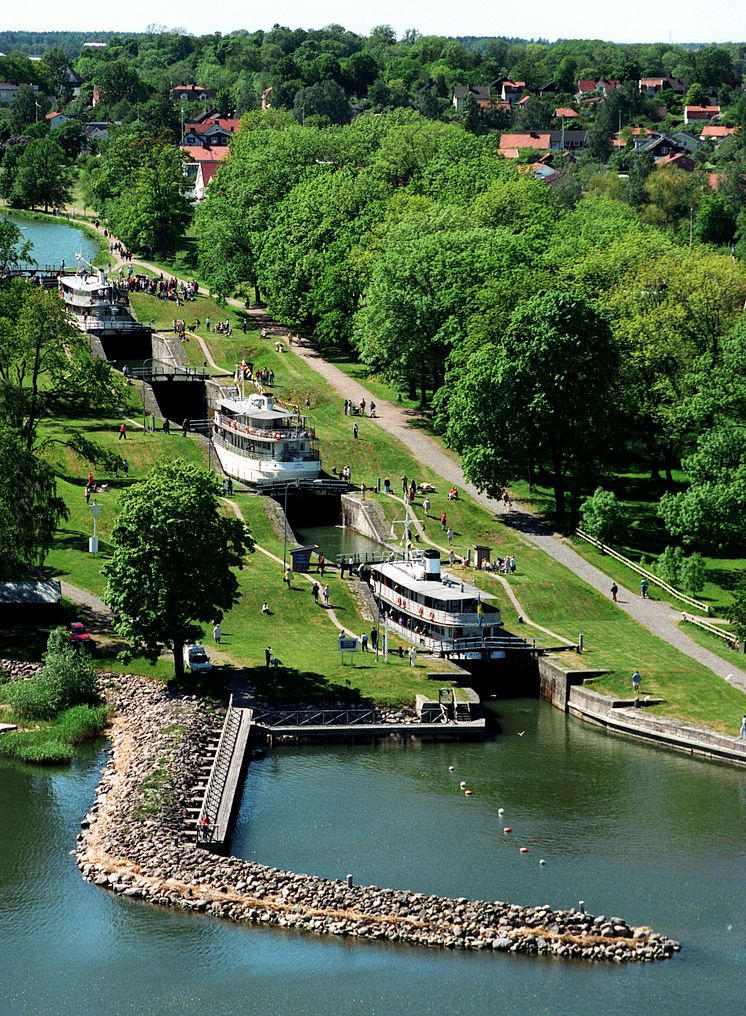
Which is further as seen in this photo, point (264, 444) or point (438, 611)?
point (264, 444)

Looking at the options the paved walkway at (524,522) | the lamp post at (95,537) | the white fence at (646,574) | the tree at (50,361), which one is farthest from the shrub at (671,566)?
the tree at (50,361)

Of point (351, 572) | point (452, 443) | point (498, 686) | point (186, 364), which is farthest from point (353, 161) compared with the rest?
point (498, 686)

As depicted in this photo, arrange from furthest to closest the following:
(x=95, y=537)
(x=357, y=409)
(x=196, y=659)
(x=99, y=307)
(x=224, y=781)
Answer: (x=99, y=307)
(x=357, y=409)
(x=95, y=537)
(x=196, y=659)
(x=224, y=781)

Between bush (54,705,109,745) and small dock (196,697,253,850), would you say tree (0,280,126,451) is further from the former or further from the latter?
small dock (196,697,253,850)

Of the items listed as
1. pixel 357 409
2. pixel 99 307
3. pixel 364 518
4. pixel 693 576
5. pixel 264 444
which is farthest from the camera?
pixel 99 307

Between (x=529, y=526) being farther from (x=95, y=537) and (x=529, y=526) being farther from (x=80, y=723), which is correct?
(x=80, y=723)

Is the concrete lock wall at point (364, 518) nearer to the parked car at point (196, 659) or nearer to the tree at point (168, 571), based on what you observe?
the parked car at point (196, 659)

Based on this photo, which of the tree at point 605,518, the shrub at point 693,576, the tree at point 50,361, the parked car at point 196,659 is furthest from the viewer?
the tree at point 50,361

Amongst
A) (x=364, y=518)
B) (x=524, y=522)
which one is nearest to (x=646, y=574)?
(x=524, y=522)
